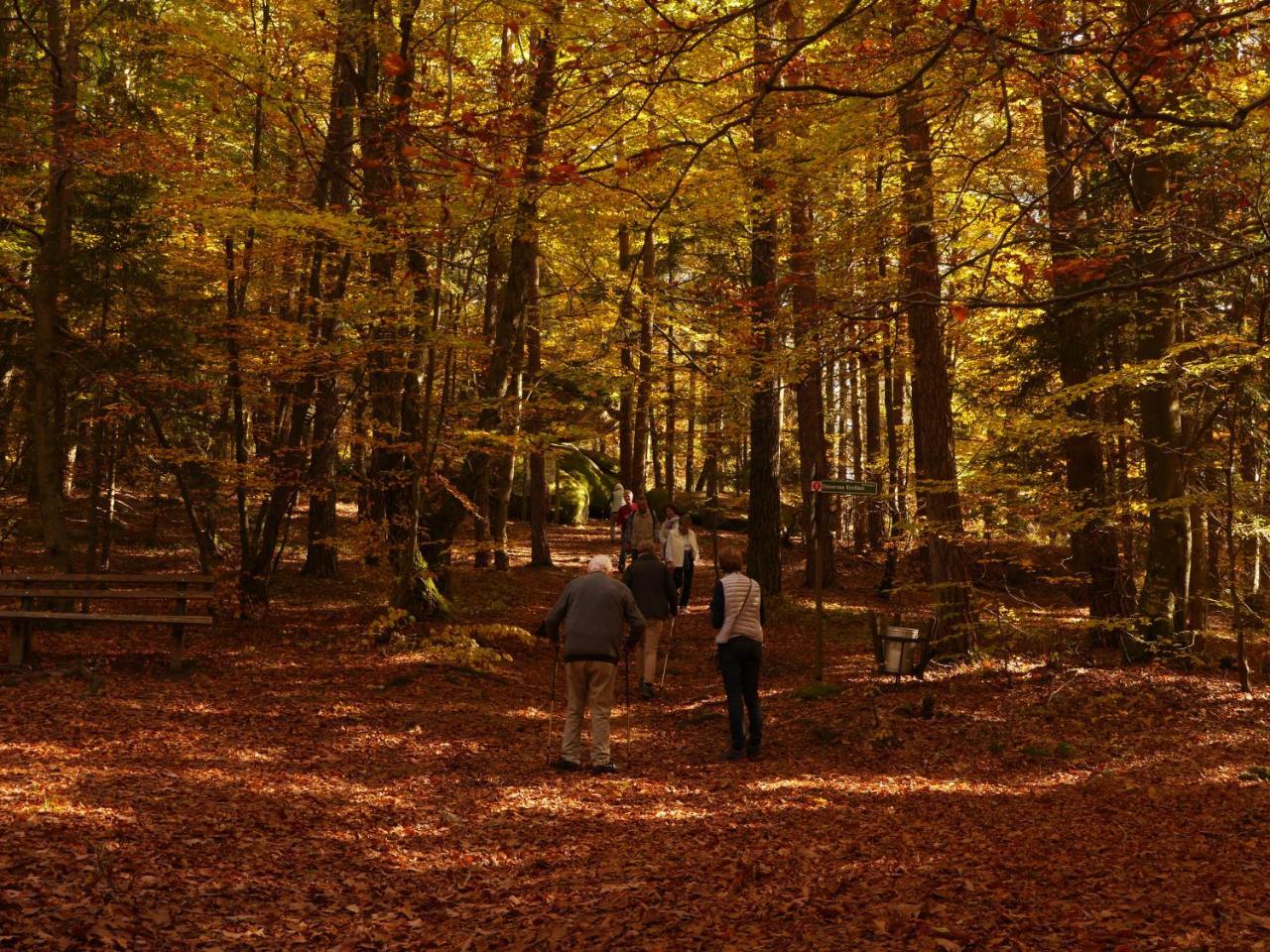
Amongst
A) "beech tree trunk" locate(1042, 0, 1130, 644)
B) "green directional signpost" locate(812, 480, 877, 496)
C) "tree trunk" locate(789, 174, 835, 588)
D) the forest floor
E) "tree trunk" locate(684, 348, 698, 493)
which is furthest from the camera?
"tree trunk" locate(684, 348, 698, 493)

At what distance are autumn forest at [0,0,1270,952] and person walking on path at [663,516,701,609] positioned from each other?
0.31 feet

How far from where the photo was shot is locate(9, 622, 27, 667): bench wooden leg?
9859 mm

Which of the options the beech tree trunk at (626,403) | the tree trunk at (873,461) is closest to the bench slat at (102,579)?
the beech tree trunk at (626,403)

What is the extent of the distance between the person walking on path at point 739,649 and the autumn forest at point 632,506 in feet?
0.14

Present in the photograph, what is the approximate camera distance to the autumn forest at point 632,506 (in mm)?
5316

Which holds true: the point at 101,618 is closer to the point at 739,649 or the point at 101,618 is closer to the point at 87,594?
the point at 87,594

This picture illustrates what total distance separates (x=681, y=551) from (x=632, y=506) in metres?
3.05

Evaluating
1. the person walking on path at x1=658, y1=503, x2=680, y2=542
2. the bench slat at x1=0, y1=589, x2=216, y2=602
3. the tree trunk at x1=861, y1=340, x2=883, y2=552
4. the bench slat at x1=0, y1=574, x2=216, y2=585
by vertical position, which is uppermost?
the tree trunk at x1=861, y1=340, x2=883, y2=552

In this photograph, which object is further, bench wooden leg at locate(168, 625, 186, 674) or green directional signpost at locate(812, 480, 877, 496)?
green directional signpost at locate(812, 480, 877, 496)

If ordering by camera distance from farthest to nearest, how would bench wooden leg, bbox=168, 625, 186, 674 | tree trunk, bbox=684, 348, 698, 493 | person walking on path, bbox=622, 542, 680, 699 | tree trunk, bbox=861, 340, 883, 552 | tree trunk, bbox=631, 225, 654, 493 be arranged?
tree trunk, bbox=861, 340, 883, 552 < tree trunk, bbox=684, 348, 698, 493 < tree trunk, bbox=631, 225, 654, 493 < person walking on path, bbox=622, 542, 680, 699 < bench wooden leg, bbox=168, 625, 186, 674

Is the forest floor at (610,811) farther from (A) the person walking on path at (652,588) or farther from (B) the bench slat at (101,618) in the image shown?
(A) the person walking on path at (652,588)

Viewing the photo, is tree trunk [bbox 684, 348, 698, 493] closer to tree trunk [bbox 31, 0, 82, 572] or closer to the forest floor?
the forest floor

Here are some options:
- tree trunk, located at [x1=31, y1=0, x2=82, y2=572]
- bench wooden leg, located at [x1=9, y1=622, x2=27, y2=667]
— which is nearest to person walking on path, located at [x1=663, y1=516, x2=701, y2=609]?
tree trunk, located at [x1=31, y1=0, x2=82, y2=572]

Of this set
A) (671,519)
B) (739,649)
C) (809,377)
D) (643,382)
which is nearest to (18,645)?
(739,649)
